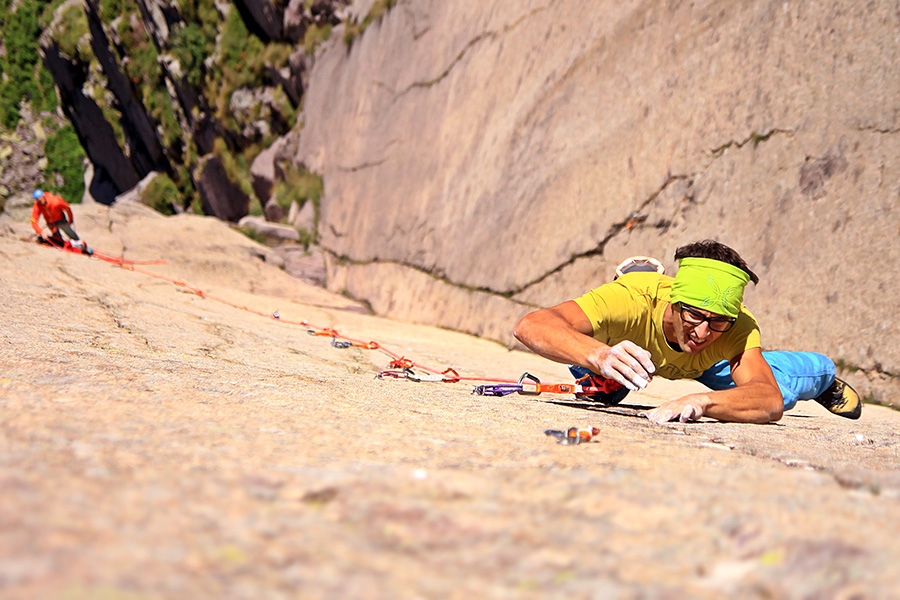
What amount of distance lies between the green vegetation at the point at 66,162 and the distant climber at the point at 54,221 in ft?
34.9

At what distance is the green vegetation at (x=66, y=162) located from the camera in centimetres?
1531

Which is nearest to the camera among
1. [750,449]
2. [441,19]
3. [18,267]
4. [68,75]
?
[750,449]

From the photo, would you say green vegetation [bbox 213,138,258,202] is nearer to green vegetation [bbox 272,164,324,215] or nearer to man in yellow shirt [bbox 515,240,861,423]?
green vegetation [bbox 272,164,324,215]

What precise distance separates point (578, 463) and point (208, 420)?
557 millimetres

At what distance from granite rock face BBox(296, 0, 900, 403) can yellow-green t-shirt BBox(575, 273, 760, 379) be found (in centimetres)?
75

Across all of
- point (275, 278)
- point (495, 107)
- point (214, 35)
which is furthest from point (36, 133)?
point (495, 107)

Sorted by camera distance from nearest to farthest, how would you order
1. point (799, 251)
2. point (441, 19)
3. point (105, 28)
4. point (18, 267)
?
1. point (799, 251)
2. point (18, 267)
3. point (441, 19)
4. point (105, 28)

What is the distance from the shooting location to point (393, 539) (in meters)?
0.70

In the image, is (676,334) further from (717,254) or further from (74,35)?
(74,35)

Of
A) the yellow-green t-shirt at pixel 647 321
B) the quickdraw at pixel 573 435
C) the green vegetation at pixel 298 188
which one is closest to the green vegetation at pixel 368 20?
the green vegetation at pixel 298 188

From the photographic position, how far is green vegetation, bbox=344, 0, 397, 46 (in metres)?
6.39

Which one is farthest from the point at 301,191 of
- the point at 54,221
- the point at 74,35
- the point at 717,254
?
the point at 74,35

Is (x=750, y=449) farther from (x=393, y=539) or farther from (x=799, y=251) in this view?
(x=799, y=251)

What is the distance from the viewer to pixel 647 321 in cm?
209
